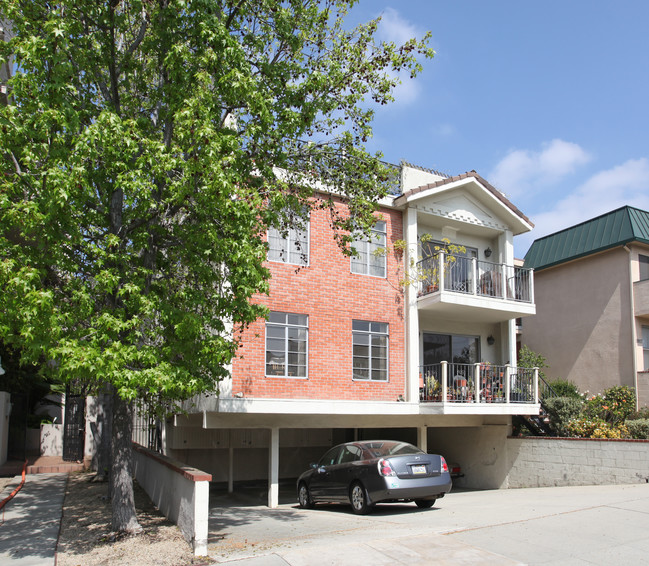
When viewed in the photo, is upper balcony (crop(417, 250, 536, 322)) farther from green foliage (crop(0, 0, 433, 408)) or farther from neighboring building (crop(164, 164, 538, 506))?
green foliage (crop(0, 0, 433, 408))

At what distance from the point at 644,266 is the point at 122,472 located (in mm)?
19549

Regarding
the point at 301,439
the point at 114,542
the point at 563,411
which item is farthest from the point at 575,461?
the point at 114,542

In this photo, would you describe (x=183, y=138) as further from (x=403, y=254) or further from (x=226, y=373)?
(x=403, y=254)

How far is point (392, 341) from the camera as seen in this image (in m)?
17.1

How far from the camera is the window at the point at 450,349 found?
1847cm

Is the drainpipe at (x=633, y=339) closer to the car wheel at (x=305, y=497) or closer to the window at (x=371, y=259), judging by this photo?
the window at (x=371, y=259)

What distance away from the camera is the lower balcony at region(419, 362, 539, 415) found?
16234 mm

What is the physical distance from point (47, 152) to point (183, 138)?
180 centimetres

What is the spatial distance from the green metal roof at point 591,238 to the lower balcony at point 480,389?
7.85 meters

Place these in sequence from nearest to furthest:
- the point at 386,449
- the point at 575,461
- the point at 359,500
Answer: the point at 359,500
the point at 386,449
the point at 575,461

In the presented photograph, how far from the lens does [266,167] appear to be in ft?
34.7

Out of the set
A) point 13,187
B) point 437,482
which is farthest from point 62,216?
point 437,482

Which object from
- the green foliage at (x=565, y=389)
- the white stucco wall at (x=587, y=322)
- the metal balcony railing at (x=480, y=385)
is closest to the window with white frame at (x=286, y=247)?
the metal balcony railing at (x=480, y=385)

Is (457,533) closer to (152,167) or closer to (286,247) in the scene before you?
(152,167)
